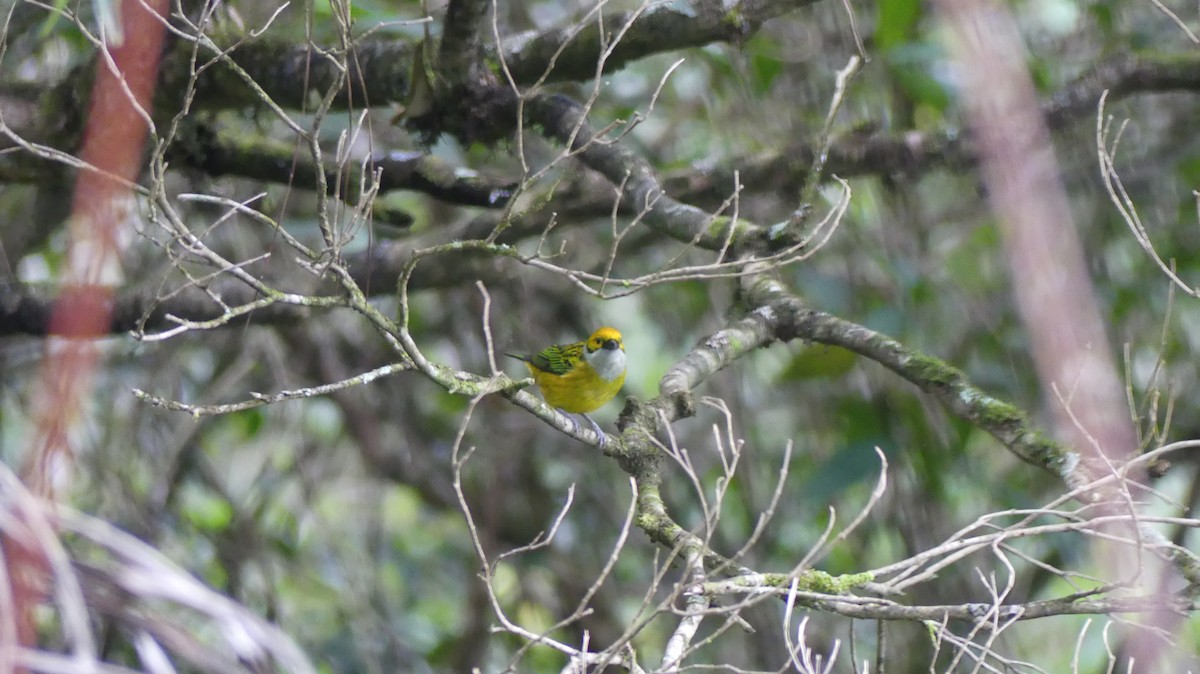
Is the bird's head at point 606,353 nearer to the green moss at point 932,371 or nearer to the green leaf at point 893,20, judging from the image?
the green leaf at point 893,20

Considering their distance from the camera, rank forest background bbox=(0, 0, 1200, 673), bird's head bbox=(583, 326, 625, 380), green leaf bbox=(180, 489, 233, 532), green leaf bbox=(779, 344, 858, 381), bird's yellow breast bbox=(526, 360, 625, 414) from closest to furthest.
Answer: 1. forest background bbox=(0, 0, 1200, 673)
2. green leaf bbox=(779, 344, 858, 381)
3. bird's head bbox=(583, 326, 625, 380)
4. bird's yellow breast bbox=(526, 360, 625, 414)
5. green leaf bbox=(180, 489, 233, 532)

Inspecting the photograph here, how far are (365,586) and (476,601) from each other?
21.9 inches

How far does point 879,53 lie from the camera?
448 cm

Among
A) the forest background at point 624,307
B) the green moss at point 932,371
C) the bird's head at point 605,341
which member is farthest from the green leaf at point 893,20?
the green moss at point 932,371

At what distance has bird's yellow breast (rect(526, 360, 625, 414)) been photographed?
15.6 feet

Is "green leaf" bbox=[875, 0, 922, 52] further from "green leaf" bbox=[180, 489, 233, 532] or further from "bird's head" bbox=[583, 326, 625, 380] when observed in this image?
"green leaf" bbox=[180, 489, 233, 532]

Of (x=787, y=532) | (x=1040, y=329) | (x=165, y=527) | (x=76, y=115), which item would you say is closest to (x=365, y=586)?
(x=165, y=527)

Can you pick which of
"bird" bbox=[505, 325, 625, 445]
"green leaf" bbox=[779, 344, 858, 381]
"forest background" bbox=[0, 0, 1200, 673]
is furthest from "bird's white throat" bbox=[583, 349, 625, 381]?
"green leaf" bbox=[779, 344, 858, 381]

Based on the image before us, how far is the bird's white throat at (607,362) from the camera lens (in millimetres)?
4645

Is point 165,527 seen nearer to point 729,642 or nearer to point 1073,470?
point 729,642

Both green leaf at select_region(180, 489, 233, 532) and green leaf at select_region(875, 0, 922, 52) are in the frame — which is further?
green leaf at select_region(180, 489, 233, 532)

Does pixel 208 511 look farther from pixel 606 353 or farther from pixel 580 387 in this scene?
pixel 606 353

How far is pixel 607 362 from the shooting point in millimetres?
4664

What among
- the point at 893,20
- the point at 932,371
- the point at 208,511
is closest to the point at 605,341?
the point at 893,20
